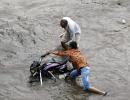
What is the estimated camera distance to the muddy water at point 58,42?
1236 centimetres

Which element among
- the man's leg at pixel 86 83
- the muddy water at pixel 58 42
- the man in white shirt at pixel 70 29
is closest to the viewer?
the man's leg at pixel 86 83

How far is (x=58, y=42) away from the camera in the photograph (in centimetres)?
1557

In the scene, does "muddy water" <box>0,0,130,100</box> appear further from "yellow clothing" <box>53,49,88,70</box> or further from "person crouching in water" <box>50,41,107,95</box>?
"yellow clothing" <box>53,49,88,70</box>

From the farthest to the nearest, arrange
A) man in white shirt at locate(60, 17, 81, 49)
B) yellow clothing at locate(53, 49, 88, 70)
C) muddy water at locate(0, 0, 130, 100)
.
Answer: man in white shirt at locate(60, 17, 81, 49), muddy water at locate(0, 0, 130, 100), yellow clothing at locate(53, 49, 88, 70)

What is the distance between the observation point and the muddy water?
12359 millimetres

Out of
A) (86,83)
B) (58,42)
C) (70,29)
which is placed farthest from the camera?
(58,42)

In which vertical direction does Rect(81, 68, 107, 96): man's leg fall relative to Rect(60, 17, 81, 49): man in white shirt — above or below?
below

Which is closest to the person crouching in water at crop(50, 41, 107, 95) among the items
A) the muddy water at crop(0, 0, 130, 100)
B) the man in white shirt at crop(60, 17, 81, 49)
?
the muddy water at crop(0, 0, 130, 100)

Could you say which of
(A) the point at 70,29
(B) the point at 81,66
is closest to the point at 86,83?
(B) the point at 81,66

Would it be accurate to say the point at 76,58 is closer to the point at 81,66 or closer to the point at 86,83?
the point at 81,66

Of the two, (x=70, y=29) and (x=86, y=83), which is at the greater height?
(x=70, y=29)

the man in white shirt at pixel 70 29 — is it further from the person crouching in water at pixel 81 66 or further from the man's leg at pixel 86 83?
the man's leg at pixel 86 83

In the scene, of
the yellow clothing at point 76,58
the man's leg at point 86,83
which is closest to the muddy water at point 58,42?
the man's leg at point 86,83

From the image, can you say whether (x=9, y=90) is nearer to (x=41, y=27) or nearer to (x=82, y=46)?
(x=82, y=46)
